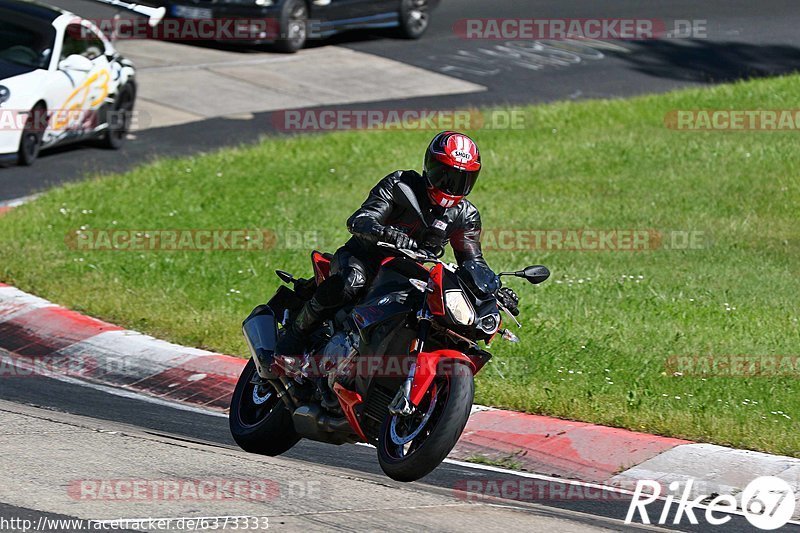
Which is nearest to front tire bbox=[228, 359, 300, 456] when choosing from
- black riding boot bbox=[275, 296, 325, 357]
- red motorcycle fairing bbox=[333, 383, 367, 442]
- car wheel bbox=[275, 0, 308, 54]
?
black riding boot bbox=[275, 296, 325, 357]

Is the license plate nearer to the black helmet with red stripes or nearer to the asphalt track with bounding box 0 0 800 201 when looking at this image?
the asphalt track with bounding box 0 0 800 201

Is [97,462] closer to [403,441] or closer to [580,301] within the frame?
[403,441]

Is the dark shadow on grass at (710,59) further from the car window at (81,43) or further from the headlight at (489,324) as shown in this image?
the headlight at (489,324)

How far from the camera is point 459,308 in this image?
6.43m

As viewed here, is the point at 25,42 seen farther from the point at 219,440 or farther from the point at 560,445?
the point at 560,445

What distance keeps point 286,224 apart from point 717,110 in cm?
853

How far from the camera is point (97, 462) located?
6898 mm

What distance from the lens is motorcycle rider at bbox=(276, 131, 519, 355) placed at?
7.03 meters

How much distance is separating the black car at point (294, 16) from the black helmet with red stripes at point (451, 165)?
622 inches

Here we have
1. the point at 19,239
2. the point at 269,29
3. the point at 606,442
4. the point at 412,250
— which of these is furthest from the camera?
the point at 269,29

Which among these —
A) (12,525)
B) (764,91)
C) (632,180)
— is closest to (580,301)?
(632,180)

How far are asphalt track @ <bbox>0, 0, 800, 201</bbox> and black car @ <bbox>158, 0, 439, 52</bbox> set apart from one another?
604 millimetres

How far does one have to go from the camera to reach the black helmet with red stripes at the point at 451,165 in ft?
23.0

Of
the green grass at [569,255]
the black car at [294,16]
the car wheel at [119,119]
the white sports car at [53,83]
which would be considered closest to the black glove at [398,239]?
the green grass at [569,255]
